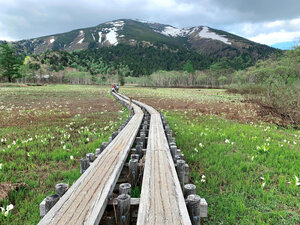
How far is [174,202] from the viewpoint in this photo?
7.76 feet

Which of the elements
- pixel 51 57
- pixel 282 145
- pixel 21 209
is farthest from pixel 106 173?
pixel 51 57

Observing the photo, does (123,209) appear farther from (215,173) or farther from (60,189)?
(215,173)

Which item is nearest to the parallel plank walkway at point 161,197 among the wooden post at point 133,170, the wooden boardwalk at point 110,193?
the wooden boardwalk at point 110,193

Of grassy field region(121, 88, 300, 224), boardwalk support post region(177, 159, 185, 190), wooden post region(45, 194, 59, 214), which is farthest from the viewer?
boardwalk support post region(177, 159, 185, 190)

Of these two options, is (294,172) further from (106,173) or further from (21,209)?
(21,209)

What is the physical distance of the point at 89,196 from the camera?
2449mm

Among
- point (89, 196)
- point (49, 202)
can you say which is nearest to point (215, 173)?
point (89, 196)

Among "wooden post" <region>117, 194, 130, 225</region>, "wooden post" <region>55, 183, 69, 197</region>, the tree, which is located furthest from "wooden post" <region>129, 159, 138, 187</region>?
the tree

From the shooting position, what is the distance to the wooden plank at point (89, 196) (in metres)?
2.02

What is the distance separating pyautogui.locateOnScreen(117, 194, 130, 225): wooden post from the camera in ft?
7.62

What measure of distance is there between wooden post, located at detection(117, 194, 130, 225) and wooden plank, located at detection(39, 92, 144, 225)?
21cm

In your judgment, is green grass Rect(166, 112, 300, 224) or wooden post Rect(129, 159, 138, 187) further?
wooden post Rect(129, 159, 138, 187)

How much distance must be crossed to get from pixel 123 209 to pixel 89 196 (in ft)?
1.71

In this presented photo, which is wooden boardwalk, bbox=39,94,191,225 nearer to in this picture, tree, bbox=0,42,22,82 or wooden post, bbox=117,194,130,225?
wooden post, bbox=117,194,130,225
